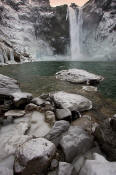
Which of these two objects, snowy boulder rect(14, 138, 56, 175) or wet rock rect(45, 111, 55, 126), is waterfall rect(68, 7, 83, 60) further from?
snowy boulder rect(14, 138, 56, 175)

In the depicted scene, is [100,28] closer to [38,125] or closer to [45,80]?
[45,80]

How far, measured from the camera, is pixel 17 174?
2.05 meters

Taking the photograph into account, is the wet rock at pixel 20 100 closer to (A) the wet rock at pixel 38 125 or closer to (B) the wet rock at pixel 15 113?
(B) the wet rock at pixel 15 113

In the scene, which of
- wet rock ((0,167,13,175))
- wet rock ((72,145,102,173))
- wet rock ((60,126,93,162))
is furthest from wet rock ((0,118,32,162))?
wet rock ((72,145,102,173))

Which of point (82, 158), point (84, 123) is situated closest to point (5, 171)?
point (82, 158)

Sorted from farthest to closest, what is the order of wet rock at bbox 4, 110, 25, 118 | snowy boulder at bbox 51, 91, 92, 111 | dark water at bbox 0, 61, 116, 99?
dark water at bbox 0, 61, 116, 99 < snowy boulder at bbox 51, 91, 92, 111 < wet rock at bbox 4, 110, 25, 118

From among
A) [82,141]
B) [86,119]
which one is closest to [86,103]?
[86,119]

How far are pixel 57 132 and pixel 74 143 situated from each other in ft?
1.68

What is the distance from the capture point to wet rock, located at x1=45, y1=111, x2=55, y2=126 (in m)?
3.79

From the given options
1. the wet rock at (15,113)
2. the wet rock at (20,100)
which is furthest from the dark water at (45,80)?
the wet rock at (15,113)

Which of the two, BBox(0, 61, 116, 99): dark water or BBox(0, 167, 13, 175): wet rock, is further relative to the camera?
BBox(0, 61, 116, 99): dark water

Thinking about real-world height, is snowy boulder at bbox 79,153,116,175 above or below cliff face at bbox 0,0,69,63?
below

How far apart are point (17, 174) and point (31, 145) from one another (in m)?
0.49

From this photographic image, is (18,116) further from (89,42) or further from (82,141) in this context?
(89,42)
